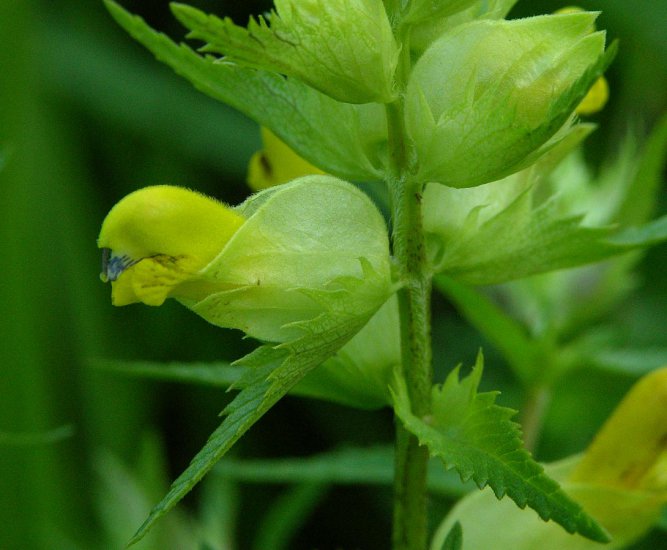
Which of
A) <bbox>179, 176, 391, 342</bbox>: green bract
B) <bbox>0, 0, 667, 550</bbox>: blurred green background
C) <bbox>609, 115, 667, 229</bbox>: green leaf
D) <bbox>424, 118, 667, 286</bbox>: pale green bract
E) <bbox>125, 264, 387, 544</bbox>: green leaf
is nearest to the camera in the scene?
<bbox>125, 264, 387, 544</bbox>: green leaf

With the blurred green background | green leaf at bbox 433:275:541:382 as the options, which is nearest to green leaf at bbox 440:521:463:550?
green leaf at bbox 433:275:541:382

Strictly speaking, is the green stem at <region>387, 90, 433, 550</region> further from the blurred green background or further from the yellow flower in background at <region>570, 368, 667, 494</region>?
the blurred green background

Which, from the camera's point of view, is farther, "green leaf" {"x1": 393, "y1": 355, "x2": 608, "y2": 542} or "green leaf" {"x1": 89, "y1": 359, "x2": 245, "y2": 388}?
"green leaf" {"x1": 89, "y1": 359, "x2": 245, "y2": 388}

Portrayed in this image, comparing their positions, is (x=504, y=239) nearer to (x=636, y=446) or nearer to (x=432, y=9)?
(x=432, y=9)

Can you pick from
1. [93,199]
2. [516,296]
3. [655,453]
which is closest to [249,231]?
[655,453]

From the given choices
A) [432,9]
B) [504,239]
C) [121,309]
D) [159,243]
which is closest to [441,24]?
[432,9]

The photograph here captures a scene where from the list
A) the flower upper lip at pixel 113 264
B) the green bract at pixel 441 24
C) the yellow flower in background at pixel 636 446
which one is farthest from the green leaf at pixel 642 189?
the flower upper lip at pixel 113 264

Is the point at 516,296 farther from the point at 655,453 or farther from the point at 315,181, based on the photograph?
the point at 315,181
